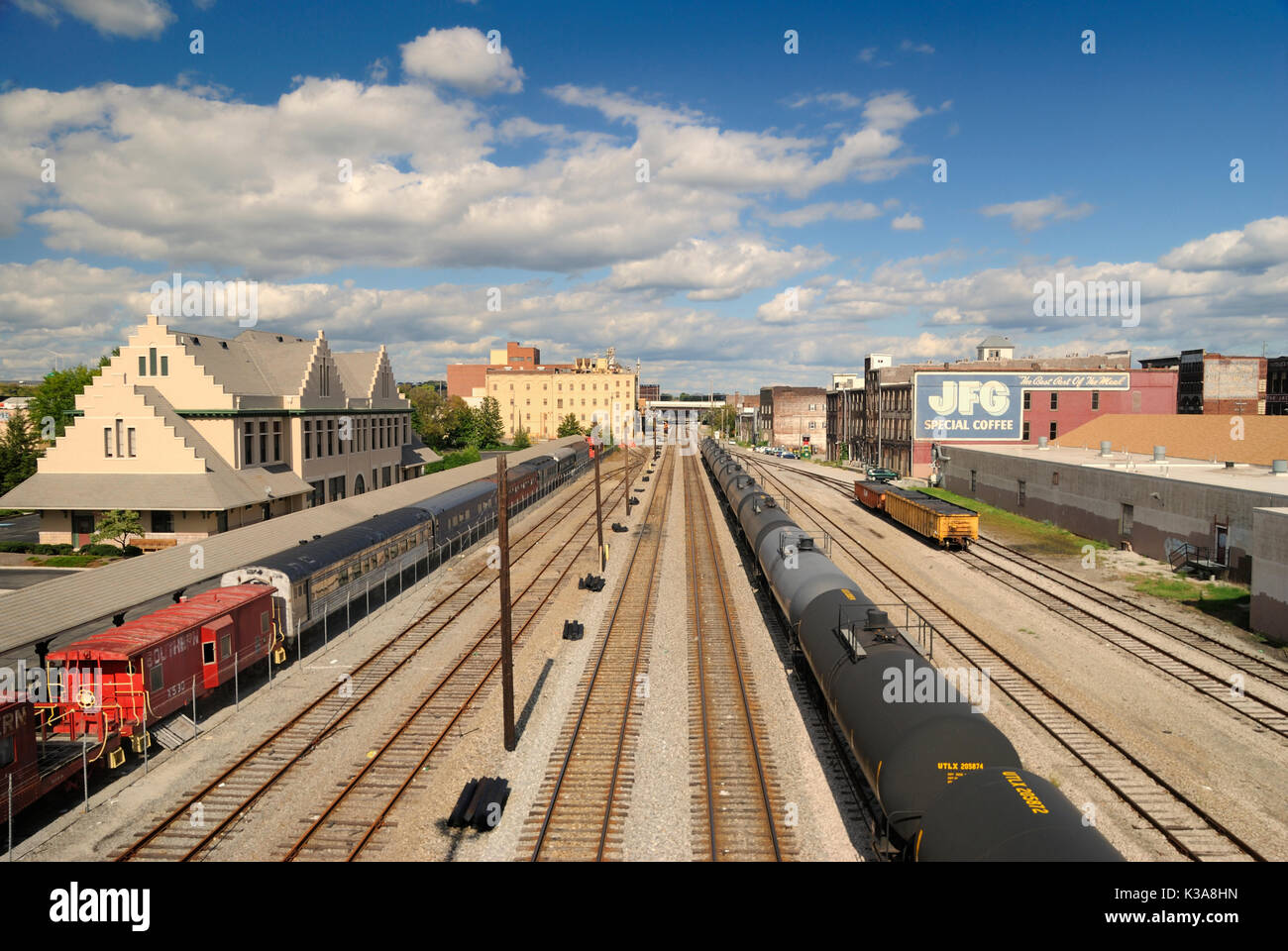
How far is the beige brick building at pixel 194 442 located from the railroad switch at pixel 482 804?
99.3 ft

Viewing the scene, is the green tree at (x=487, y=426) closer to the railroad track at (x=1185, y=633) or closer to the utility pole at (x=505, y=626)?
the railroad track at (x=1185, y=633)

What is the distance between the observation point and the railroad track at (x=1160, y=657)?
20125 mm

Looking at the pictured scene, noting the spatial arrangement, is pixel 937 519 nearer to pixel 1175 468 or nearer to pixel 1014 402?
pixel 1175 468

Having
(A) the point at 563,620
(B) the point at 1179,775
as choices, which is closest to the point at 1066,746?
(B) the point at 1179,775

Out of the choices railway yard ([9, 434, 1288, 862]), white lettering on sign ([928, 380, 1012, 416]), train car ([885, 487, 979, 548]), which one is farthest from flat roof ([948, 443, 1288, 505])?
white lettering on sign ([928, 380, 1012, 416])

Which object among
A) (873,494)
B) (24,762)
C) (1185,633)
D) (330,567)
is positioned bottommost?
(1185,633)

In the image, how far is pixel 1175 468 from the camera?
44.5 m

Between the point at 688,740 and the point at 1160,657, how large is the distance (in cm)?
1701

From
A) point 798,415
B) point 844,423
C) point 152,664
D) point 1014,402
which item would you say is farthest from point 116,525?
point 798,415

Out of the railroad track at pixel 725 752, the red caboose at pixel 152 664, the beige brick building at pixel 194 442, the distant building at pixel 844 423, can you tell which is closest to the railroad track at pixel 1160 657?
the railroad track at pixel 725 752

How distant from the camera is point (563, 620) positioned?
29.7 m

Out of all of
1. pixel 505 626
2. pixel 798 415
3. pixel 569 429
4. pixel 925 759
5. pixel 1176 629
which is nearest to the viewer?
pixel 925 759
